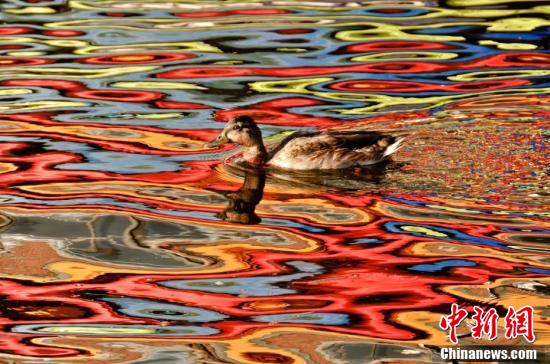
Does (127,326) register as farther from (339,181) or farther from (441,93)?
(441,93)

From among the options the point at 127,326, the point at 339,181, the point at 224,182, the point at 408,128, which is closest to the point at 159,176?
the point at 224,182

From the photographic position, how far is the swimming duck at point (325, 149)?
12.3m

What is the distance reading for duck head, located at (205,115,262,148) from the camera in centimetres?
1264

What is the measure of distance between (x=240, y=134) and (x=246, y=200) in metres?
1.41

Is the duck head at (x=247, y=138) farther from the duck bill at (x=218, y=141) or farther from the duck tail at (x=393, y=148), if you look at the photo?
the duck tail at (x=393, y=148)

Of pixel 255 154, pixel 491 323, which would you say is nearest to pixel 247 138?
pixel 255 154

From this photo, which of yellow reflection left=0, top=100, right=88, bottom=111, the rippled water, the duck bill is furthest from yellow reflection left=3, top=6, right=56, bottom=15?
the duck bill

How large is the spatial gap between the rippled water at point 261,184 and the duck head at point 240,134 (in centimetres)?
21

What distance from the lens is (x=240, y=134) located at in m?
12.7

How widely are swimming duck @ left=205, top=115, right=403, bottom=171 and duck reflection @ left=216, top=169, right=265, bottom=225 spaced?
0.26 meters

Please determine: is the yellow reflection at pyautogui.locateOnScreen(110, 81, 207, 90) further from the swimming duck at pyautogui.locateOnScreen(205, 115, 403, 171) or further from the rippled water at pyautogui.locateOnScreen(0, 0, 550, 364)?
the swimming duck at pyautogui.locateOnScreen(205, 115, 403, 171)

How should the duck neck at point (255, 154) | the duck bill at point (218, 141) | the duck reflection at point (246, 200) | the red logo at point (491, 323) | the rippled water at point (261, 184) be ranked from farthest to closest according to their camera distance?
the duck bill at point (218, 141), the duck neck at point (255, 154), the duck reflection at point (246, 200), the rippled water at point (261, 184), the red logo at point (491, 323)

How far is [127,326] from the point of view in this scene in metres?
8.59

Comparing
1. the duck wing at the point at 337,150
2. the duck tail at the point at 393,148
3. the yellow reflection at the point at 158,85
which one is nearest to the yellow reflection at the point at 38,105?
the yellow reflection at the point at 158,85
